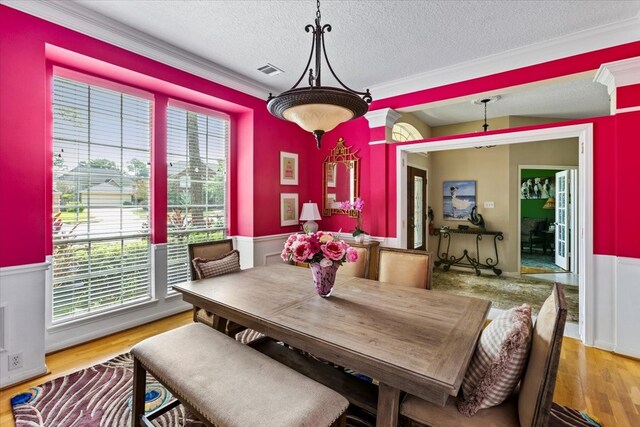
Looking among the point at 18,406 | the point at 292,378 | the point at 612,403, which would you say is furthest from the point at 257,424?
the point at 612,403

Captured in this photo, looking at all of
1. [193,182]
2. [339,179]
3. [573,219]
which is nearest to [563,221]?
[573,219]

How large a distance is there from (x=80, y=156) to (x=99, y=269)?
1.13 metres

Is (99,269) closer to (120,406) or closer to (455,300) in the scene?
(120,406)

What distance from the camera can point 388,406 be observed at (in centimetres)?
126

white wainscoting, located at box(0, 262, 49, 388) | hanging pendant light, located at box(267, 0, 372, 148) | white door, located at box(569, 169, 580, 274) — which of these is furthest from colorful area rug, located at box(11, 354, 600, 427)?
white door, located at box(569, 169, 580, 274)

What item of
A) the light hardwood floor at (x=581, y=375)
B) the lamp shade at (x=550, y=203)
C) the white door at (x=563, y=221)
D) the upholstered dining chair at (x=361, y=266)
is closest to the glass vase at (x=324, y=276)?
Answer: the upholstered dining chair at (x=361, y=266)

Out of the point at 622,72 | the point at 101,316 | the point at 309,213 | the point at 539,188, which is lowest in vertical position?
the point at 101,316

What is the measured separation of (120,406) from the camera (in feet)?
6.39

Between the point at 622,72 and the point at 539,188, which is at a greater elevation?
the point at 622,72

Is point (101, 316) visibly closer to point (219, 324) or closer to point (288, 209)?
point (219, 324)

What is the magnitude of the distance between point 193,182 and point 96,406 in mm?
2429

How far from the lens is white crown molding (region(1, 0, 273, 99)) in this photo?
227cm

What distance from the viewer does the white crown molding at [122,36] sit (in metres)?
2.27

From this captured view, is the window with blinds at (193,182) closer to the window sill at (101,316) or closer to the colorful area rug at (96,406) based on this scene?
the window sill at (101,316)
